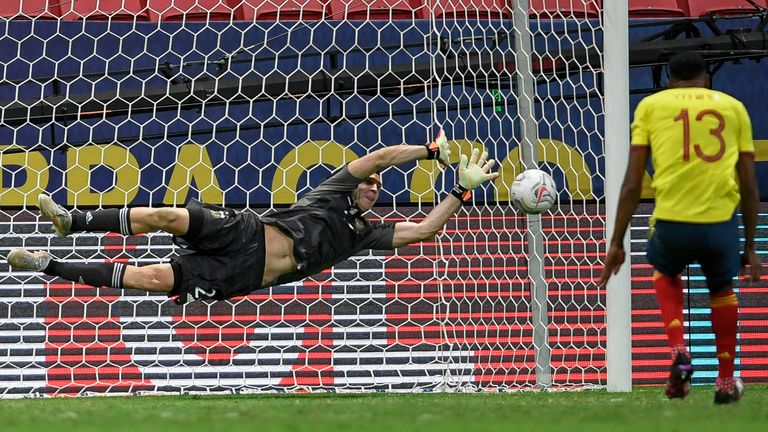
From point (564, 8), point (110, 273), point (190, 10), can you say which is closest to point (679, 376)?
point (110, 273)

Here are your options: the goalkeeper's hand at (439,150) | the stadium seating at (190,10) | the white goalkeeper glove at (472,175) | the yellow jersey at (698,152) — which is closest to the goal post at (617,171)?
the white goalkeeper glove at (472,175)

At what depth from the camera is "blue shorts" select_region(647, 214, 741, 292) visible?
5.07 metres

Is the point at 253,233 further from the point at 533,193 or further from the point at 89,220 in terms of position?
the point at 533,193

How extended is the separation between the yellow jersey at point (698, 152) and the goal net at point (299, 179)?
3.65 m

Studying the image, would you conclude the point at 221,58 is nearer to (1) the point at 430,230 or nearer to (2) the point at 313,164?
(2) the point at 313,164

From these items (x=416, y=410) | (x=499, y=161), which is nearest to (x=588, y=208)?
(x=499, y=161)

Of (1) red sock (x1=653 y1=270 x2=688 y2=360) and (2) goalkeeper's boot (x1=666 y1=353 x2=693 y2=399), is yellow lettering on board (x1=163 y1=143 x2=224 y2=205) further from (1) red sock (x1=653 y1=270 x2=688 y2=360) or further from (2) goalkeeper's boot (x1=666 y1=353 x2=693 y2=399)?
(2) goalkeeper's boot (x1=666 y1=353 x2=693 y2=399)

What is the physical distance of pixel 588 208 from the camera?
9297 millimetres

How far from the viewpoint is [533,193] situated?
700 centimetres

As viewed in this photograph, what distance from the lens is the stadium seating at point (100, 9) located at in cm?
945

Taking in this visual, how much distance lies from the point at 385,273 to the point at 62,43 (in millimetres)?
3082

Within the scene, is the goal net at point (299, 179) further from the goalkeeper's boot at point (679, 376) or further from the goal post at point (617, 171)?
the goalkeeper's boot at point (679, 376)

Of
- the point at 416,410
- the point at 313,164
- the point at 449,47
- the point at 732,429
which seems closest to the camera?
the point at 732,429

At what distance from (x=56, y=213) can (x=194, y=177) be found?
2745 mm
